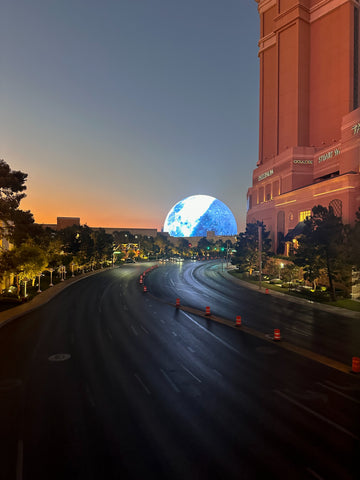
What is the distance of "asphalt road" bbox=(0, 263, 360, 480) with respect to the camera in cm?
851

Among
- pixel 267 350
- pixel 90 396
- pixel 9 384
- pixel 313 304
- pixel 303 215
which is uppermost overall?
pixel 303 215

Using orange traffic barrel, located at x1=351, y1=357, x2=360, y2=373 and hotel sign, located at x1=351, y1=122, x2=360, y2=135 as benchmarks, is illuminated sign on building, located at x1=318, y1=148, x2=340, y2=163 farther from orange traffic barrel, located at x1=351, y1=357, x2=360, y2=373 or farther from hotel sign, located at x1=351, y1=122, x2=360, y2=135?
orange traffic barrel, located at x1=351, y1=357, x2=360, y2=373

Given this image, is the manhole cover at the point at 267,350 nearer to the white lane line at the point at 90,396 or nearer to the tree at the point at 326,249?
the white lane line at the point at 90,396

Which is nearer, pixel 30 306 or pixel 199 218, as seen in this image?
pixel 30 306

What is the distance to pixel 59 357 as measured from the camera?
16.9m

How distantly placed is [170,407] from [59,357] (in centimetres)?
808

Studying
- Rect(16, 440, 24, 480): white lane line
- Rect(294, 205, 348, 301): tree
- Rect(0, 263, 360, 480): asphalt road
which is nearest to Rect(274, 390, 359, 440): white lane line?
Rect(0, 263, 360, 480): asphalt road

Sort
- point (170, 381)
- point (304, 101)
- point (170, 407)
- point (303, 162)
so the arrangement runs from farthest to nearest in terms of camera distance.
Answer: point (304, 101)
point (303, 162)
point (170, 381)
point (170, 407)

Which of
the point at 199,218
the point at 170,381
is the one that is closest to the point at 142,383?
the point at 170,381

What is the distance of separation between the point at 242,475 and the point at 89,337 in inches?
576

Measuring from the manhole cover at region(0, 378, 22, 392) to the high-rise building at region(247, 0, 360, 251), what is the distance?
50.4 metres

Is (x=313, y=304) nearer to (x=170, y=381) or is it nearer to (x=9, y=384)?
(x=170, y=381)

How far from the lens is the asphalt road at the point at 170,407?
8508 millimetres

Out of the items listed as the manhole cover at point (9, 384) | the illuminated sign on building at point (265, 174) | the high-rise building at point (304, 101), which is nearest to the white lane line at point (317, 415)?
the manhole cover at point (9, 384)
